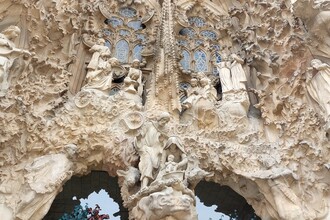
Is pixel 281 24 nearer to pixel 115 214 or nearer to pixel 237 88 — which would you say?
pixel 237 88

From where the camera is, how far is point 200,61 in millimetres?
8820

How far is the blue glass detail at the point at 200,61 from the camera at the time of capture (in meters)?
8.69

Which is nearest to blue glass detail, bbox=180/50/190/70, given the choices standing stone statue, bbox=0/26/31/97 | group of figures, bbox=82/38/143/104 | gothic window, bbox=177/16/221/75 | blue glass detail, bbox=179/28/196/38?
gothic window, bbox=177/16/221/75

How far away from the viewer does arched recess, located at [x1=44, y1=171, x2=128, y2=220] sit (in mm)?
6977

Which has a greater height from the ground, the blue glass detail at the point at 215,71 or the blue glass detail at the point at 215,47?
the blue glass detail at the point at 215,47

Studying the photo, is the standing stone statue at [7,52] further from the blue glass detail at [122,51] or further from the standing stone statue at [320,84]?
the standing stone statue at [320,84]

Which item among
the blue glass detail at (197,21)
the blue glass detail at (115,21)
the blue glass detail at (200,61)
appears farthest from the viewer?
the blue glass detail at (197,21)

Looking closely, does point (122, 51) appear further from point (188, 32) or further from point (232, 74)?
point (232, 74)

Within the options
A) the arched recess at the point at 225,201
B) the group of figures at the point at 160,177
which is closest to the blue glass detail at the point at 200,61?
the arched recess at the point at 225,201

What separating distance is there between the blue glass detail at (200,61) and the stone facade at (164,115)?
0.41 meters

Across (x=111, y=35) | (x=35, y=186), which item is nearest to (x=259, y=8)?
(x=111, y=35)

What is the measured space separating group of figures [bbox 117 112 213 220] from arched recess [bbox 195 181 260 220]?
3.64 feet

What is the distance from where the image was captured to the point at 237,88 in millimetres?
7586

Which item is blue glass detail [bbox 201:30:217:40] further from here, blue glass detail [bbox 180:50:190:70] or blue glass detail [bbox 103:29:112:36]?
blue glass detail [bbox 103:29:112:36]
